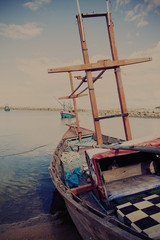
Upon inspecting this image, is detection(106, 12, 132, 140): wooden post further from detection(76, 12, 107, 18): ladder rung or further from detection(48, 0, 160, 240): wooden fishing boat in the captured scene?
detection(76, 12, 107, 18): ladder rung

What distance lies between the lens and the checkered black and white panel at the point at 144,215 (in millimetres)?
2254

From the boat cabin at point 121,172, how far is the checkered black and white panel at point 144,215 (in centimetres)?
49

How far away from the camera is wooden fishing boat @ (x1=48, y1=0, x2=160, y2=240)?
7.69 ft

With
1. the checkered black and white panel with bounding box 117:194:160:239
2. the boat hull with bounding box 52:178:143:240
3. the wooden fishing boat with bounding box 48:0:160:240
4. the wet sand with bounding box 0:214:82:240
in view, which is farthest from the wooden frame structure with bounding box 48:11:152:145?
the wet sand with bounding box 0:214:82:240

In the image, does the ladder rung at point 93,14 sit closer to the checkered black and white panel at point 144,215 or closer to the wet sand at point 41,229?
the checkered black and white panel at point 144,215

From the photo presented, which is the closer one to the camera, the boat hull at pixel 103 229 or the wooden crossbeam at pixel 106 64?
the boat hull at pixel 103 229

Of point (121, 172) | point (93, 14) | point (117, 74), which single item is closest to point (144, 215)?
point (121, 172)

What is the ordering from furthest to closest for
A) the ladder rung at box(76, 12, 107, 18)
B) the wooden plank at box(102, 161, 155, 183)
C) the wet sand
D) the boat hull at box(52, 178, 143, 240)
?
1. the ladder rung at box(76, 12, 107, 18)
2. the wet sand
3. the wooden plank at box(102, 161, 155, 183)
4. the boat hull at box(52, 178, 143, 240)

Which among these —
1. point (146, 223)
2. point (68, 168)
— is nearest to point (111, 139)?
point (68, 168)

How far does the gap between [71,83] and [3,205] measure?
375 inches

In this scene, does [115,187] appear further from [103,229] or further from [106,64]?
[106,64]

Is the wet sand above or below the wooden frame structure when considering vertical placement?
below

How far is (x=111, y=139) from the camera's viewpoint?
10148 mm

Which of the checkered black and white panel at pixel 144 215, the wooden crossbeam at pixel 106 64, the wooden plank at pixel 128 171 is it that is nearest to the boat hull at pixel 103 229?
the checkered black and white panel at pixel 144 215
